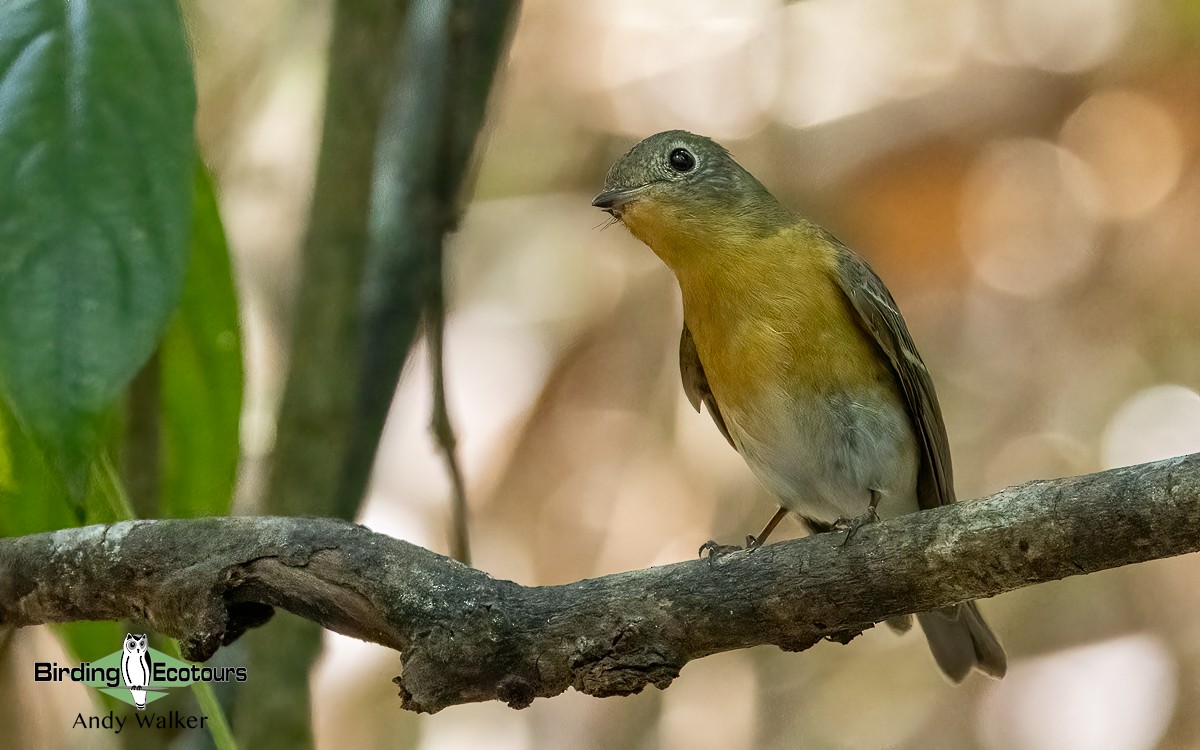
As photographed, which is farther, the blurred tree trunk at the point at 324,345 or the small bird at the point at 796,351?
the small bird at the point at 796,351

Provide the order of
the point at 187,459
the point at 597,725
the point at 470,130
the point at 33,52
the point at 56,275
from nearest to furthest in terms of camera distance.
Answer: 1. the point at 56,275
2. the point at 33,52
3. the point at 187,459
4. the point at 470,130
5. the point at 597,725

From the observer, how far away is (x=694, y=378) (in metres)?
3.30

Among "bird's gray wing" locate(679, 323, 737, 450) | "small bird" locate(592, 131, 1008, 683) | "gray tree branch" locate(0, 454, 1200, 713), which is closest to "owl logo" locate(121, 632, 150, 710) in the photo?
"gray tree branch" locate(0, 454, 1200, 713)

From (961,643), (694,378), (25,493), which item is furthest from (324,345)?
(961,643)

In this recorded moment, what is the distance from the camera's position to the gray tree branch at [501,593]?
5.80 feet

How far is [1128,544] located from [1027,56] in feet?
13.5

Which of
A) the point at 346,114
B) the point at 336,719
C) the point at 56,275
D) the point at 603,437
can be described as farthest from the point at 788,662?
the point at 56,275

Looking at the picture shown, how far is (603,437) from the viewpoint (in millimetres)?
5168

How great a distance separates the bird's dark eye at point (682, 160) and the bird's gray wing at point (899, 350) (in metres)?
0.45

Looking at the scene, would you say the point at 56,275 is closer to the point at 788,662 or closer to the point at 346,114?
the point at 346,114

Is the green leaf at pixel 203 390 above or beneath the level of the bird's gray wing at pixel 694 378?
beneath

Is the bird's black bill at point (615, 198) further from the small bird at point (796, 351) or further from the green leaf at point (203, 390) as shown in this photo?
the green leaf at point (203, 390)

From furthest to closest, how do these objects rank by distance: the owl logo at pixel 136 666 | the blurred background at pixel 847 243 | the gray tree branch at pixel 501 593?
1. the blurred background at pixel 847 243
2. the owl logo at pixel 136 666
3. the gray tree branch at pixel 501 593

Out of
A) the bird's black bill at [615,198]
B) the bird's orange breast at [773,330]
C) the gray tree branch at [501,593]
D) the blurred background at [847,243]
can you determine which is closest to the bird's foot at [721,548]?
the gray tree branch at [501,593]
